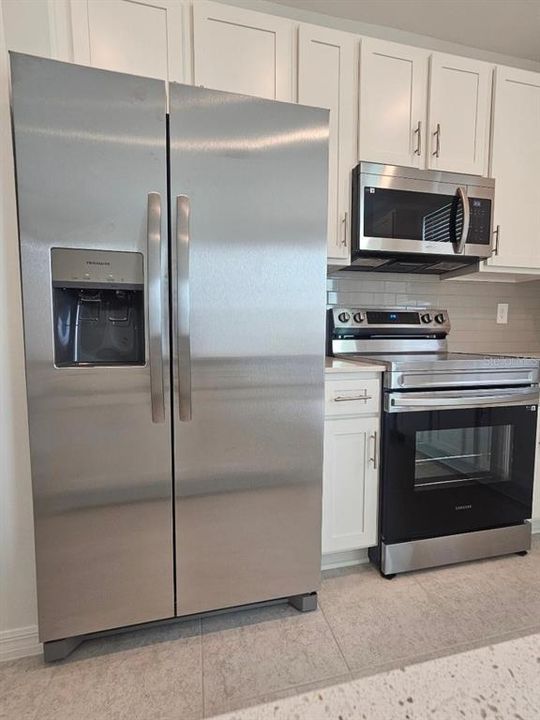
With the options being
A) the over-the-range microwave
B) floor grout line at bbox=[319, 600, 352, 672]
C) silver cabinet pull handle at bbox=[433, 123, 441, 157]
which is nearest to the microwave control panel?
the over-the-range microwave

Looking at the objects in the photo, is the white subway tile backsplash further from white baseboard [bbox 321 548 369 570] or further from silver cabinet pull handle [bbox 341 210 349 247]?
white baseboard [bbox 321 548 369 570]

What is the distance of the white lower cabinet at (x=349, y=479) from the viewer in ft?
5.61

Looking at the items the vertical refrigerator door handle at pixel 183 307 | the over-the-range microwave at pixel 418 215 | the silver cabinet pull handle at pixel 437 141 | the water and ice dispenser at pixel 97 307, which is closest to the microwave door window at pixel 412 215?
the over-the-range microwave at pixel 418 215

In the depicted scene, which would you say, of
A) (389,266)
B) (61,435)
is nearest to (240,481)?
(61,435)

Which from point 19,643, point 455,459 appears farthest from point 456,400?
point 19,643

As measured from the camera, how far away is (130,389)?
1.28m

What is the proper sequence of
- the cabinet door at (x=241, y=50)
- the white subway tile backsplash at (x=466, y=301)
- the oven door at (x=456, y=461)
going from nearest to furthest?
the cabinet door at (x=241, y=50) < the oven door at (x=456, y=461) < the white subway tile backsplash at (x=466, y=301)

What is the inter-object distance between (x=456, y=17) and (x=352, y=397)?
6.95 ft

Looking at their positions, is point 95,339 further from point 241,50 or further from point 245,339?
point 241,50

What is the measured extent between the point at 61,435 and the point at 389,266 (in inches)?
73.8

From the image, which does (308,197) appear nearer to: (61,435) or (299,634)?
(61,435)

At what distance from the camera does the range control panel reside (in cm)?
216

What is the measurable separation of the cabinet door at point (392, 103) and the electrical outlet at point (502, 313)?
45.5 inches

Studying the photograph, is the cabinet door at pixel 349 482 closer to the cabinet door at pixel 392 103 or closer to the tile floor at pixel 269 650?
the tile floor at pixel 269 650
